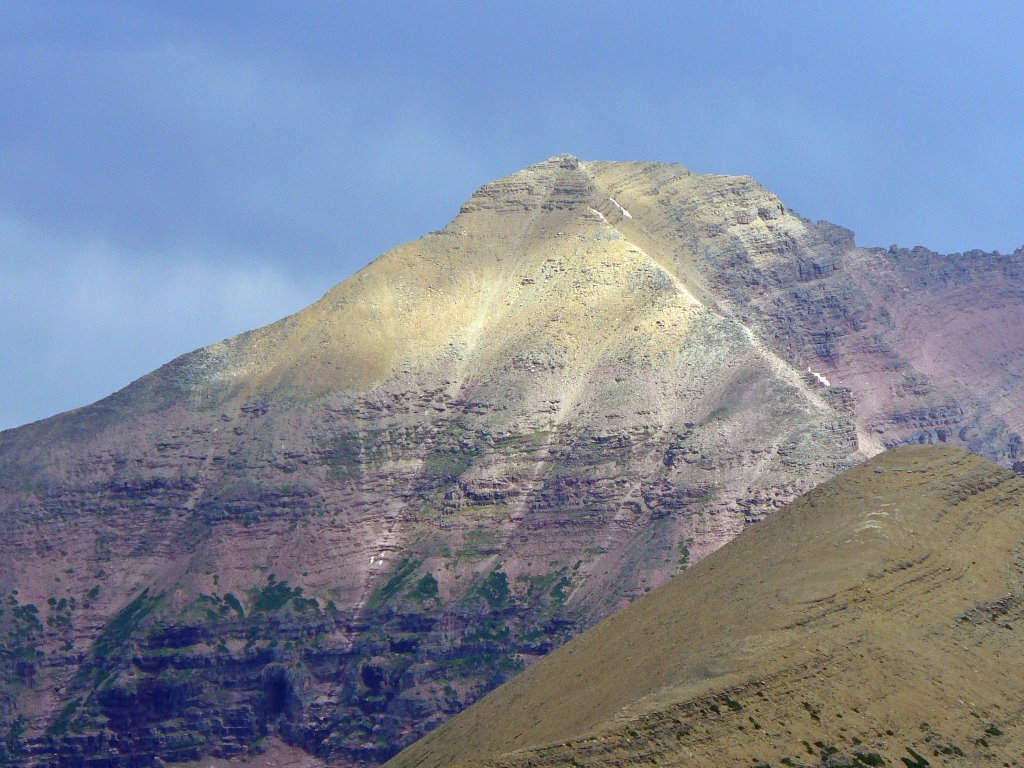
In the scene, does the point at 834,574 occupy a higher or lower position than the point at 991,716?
higher

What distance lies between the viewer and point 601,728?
124312 millimetres

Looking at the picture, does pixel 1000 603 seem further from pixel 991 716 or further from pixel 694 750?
pixel 694 750

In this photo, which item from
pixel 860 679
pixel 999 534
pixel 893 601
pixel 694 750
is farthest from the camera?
pixel 999 534

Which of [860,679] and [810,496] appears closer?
[860,679]

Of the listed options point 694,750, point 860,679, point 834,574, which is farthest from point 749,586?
point 694,750

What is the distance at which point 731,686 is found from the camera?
128 metres

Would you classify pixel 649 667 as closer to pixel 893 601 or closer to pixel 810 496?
pixel 893 601

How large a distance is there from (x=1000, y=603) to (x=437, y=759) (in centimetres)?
3326

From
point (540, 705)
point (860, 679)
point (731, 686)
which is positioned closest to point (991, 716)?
point (860, 679)

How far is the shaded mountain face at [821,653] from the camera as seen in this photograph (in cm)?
12638

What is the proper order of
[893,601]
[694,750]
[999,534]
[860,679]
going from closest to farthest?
[694,750] → [860,679] → [893,601] → [999,534]

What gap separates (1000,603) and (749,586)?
14.4 metres

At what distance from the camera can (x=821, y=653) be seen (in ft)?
439

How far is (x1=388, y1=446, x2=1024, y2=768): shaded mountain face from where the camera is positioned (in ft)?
415
